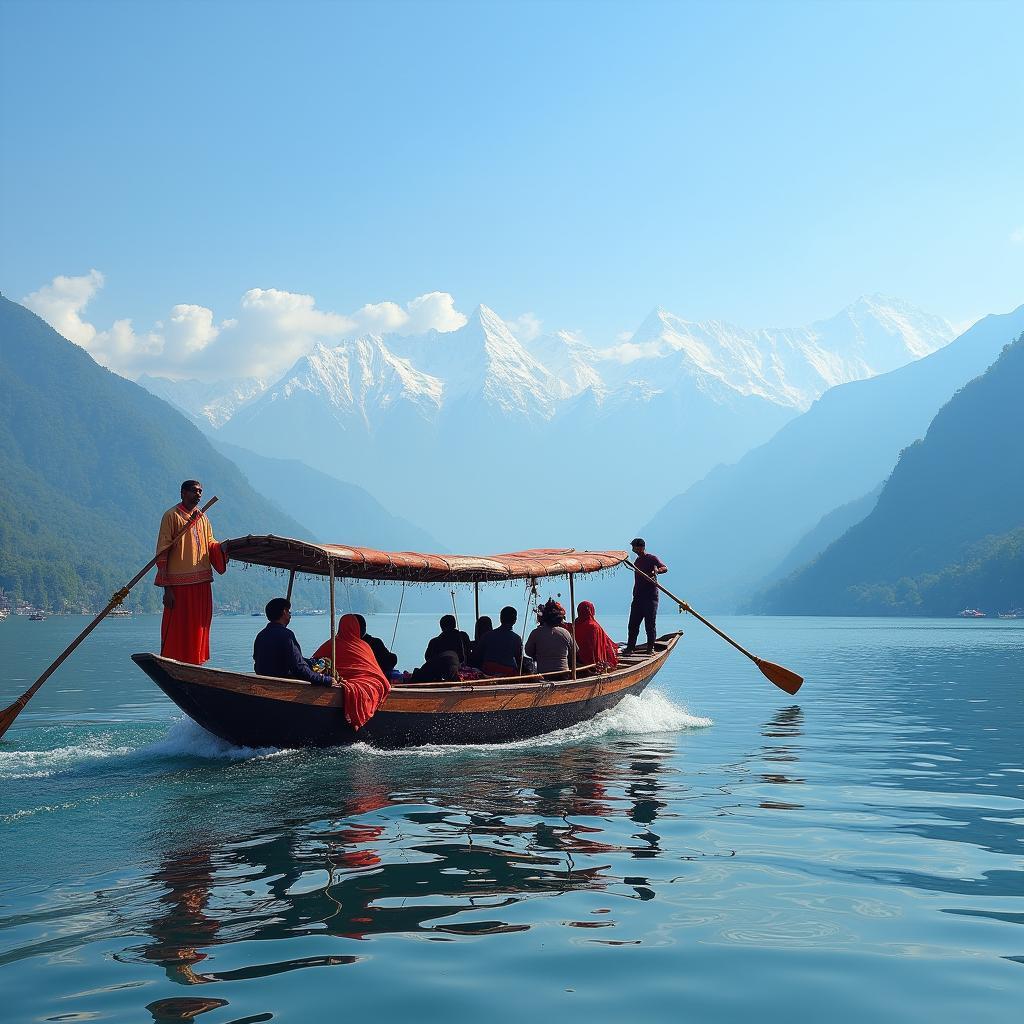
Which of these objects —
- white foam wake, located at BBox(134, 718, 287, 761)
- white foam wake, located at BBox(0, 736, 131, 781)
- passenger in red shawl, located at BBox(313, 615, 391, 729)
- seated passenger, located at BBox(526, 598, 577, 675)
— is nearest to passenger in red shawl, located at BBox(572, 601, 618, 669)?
seated passenger, located at BBox(526, 598, 577, 675)

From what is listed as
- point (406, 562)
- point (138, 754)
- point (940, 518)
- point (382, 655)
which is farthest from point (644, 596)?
point (940, 518)

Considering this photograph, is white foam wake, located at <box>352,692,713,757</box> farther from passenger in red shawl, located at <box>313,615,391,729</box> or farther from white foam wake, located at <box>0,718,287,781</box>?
white foam wake, located at <box>0,718,287,781</box>

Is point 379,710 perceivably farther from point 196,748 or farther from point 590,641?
point 590,641

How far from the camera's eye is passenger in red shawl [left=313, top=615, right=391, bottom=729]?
1457cm

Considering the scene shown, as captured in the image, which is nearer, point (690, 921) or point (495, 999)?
point (495, 999)

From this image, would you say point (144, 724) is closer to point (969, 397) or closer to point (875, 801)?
point (875, 801)

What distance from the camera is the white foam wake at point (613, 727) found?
15.9 meters

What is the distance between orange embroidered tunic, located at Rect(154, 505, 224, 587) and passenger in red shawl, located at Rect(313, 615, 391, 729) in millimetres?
2159

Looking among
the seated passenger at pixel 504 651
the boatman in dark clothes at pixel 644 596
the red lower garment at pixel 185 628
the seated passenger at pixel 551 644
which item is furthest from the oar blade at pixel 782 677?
the red lower garment at pixel 185 628

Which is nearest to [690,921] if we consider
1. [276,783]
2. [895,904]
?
[895,904]

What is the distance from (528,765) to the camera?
15.0 metres

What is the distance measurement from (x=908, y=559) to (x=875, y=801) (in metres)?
147

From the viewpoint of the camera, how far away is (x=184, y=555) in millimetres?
14961

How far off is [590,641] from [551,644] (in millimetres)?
1461
